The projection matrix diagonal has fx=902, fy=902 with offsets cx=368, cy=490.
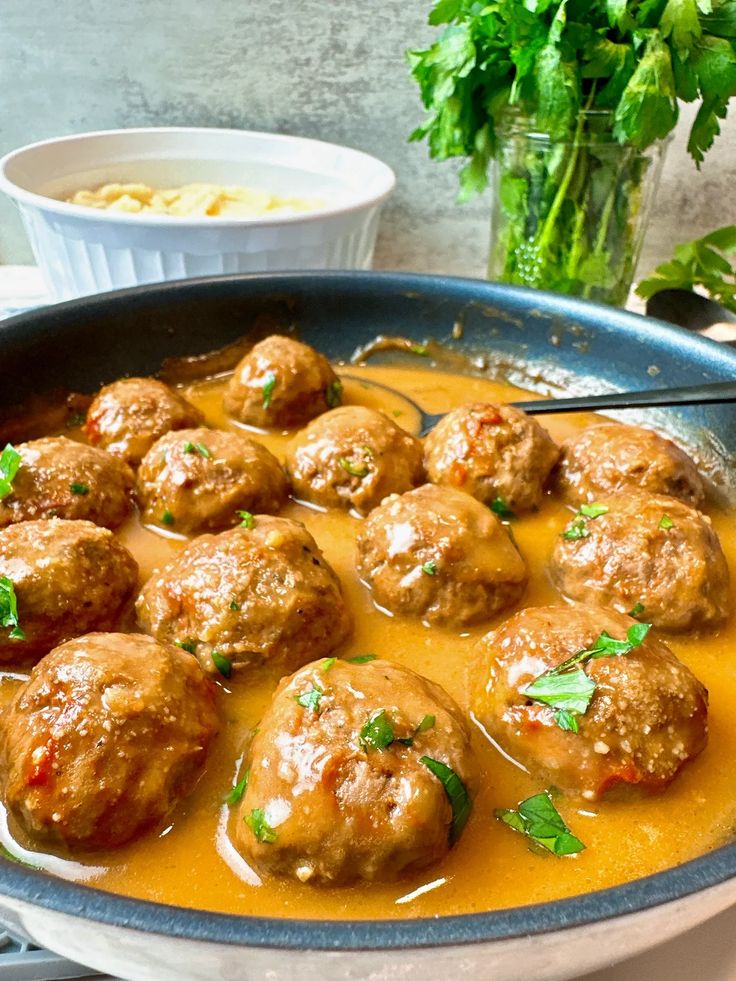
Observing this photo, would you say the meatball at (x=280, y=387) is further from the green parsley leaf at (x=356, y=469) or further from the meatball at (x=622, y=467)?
the meatball at (x=622, y=467)

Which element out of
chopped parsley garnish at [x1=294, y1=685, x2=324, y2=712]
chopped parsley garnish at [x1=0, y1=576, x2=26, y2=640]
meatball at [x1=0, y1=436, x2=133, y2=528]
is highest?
chopped parsley garnish at [x1=294, y1=685, x2=324, y2=712]

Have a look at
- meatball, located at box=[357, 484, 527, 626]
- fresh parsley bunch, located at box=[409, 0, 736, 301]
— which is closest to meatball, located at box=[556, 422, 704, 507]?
meatball, located at box=[357, 484, 527, 626]

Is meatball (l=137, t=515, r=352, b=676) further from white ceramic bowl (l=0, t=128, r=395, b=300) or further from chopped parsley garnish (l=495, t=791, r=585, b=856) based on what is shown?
white ceramic bowl (l=0, t=128, r=395, b=300)

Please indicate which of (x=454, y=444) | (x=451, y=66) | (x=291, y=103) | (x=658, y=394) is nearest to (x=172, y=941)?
(x=454, y=444)

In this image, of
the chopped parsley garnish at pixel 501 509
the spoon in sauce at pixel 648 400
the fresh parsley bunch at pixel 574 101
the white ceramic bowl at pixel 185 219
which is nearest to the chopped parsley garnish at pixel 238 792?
the chopped parsley garnish at pixel 501 509

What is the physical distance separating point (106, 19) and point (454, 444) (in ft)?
8.02

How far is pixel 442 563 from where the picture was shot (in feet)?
5.96

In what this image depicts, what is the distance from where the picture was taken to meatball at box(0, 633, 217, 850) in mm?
1345

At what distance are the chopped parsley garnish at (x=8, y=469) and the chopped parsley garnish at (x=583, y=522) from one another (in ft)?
3.98

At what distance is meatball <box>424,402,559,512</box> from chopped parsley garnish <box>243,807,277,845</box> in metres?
1.03

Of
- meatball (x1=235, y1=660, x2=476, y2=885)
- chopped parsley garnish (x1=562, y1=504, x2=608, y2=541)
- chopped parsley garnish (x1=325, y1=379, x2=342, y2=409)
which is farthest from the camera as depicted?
chopped parsley garnish (x1=325, y1=379, x2=342, y2=409)

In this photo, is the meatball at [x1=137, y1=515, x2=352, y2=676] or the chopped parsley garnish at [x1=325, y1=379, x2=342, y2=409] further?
the chopped parsley garnish at [x1=325, y1=379, x2=342, y2=409]

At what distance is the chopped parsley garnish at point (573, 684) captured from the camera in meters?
1.47

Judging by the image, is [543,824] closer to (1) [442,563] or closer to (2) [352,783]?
(2) [352,783]
